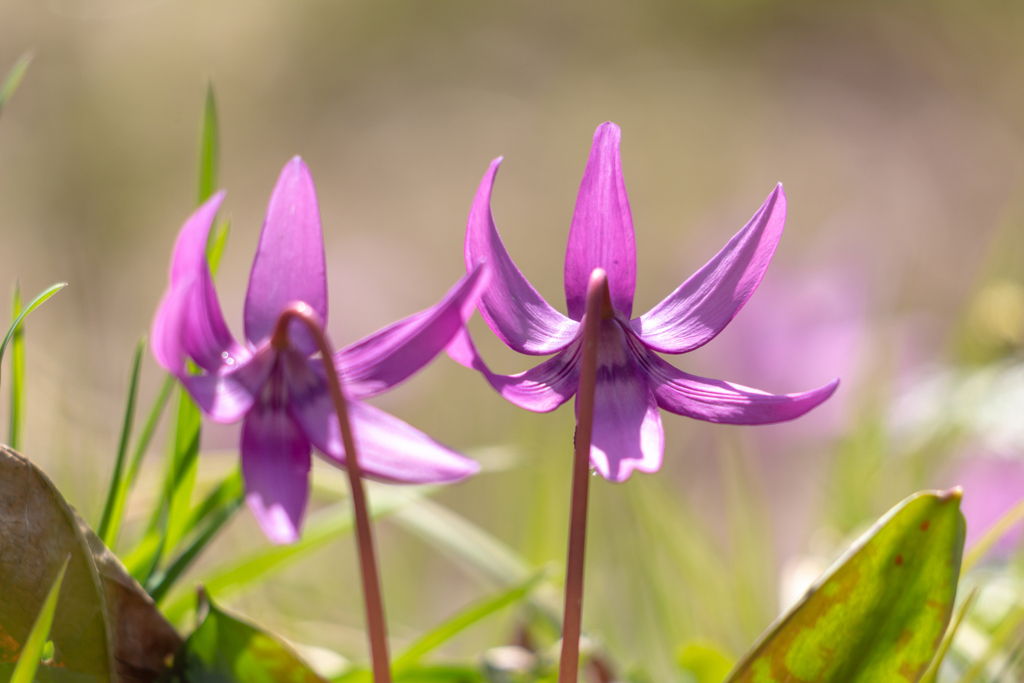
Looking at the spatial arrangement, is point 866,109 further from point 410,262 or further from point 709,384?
point 709,384

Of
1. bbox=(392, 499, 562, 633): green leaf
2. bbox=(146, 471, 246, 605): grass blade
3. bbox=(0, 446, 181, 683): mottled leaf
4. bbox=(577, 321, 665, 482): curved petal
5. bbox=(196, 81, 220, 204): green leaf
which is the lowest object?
bbox=(392, 499, 562, 633): green leaf

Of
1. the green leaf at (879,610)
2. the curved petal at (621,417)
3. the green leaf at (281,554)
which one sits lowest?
the green leaf at (281,554)

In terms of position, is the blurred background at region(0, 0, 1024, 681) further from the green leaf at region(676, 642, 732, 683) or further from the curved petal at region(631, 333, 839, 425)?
the curved petal at region(631, 333, 839, 425)

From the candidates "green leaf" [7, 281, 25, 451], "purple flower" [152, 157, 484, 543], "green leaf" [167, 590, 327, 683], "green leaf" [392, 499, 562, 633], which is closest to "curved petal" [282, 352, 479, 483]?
"purple flower" [152, 157, 484, 543]

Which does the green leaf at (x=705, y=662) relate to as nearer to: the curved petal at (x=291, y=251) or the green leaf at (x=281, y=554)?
the green leaf at (x=281, y=554)

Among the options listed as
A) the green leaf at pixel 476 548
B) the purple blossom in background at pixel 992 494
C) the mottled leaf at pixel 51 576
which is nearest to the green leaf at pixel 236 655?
the mottled leaf at pixel 51 576

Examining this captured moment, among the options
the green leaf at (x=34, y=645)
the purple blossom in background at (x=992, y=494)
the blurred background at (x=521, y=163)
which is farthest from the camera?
the blurred background at (x=521, y=163)

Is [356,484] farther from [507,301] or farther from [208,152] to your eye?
[208,152]
